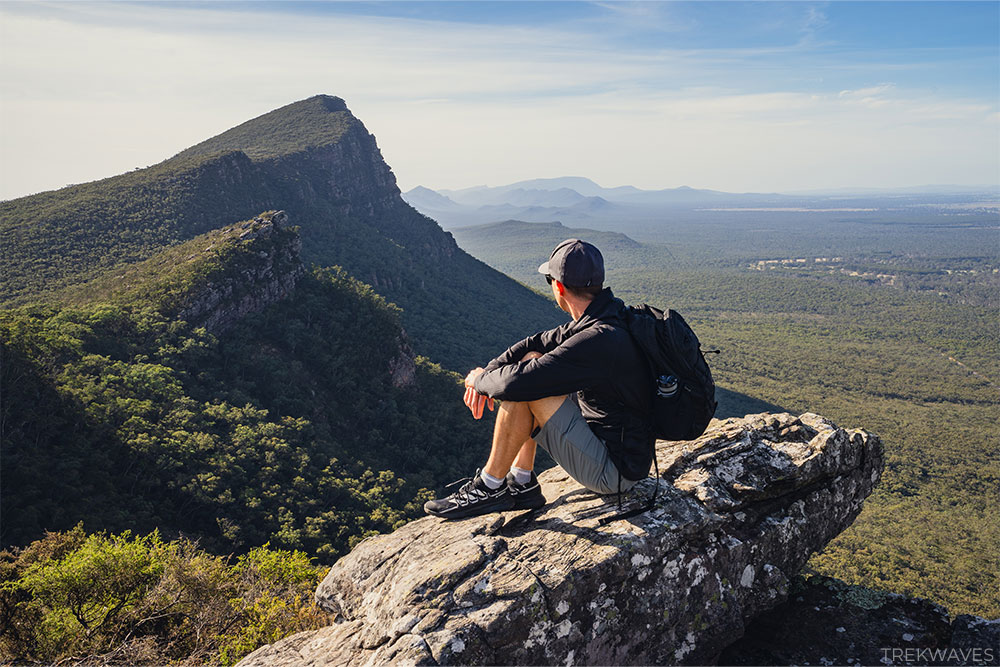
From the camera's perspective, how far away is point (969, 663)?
520 cm

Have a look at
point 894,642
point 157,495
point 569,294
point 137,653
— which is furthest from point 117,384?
point 894,642

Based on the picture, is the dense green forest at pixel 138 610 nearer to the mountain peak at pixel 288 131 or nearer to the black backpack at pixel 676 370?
the black backpack at pixel 676 370

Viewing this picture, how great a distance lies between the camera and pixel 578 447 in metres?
5.53

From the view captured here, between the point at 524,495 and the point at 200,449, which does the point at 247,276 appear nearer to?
the point at 200,449

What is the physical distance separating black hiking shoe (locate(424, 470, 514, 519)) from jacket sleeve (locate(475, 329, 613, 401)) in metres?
1.48

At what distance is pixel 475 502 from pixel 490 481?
323 mm

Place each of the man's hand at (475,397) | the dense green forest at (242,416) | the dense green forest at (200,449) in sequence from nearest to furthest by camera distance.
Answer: the man's hand at (475,397) < the dense green forest at (200,449) < the dense green forest at (242,416)

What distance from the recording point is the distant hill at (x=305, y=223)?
1927 inches

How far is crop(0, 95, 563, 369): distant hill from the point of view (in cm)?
4894

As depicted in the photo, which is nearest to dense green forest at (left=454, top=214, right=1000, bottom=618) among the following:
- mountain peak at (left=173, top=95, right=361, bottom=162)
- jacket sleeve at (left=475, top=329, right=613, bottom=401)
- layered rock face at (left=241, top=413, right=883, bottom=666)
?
layered rock face at (left=241, top=413, right=883, bottom=666)

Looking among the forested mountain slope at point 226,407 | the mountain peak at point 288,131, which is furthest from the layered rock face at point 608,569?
the mountain peak at point 288,131

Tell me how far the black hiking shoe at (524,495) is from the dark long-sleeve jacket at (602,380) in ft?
3.54

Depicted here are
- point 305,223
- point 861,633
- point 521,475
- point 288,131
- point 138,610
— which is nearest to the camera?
point 861,633

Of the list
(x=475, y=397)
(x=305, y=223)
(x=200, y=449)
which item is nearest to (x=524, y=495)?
(x=475, y=397)
